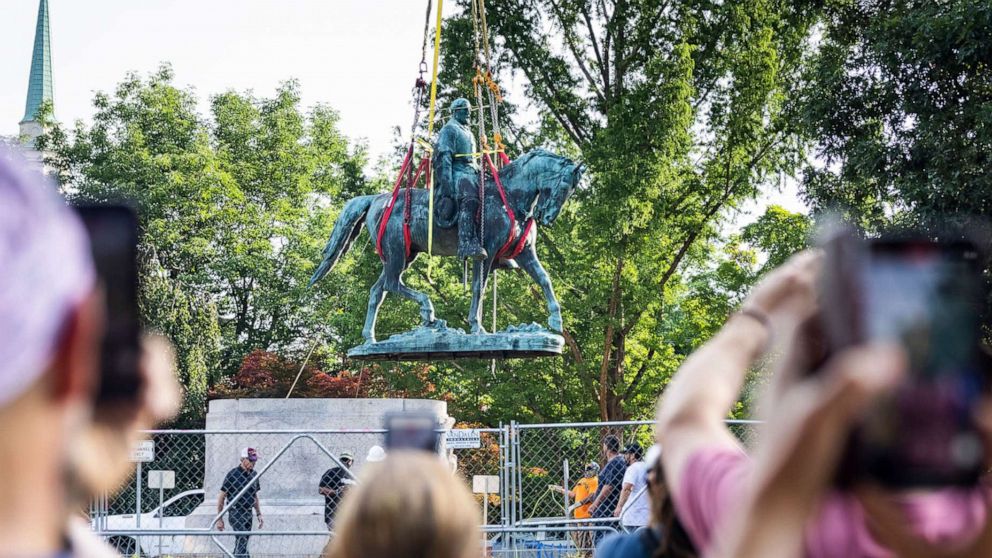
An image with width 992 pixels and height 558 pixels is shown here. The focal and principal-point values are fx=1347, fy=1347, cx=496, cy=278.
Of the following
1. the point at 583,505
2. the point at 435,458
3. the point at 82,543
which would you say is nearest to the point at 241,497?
the point at 583,505

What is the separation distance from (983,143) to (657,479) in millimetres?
15150

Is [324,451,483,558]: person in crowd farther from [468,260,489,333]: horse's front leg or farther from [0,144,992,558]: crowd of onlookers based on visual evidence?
[468,260,489,333]: horse's front leg

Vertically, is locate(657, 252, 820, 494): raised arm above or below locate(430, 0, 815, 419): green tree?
below

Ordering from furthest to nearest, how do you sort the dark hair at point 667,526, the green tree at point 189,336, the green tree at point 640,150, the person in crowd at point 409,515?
the green tree at point 189,336
the green tree at point 640,150
the dark hair at point 667,526
the person in crowd at point 409,515

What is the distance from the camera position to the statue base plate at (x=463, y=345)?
45.3 ft

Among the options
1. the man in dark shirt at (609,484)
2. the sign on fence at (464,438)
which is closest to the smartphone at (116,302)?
the sign on fence at (464,438)

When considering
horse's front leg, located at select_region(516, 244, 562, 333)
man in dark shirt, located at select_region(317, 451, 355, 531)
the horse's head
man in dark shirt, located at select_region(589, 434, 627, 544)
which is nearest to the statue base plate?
horse's front leg, located at select_region(516, 244, 562, 333)

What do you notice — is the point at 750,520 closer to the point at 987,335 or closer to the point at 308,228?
the point at 987,335

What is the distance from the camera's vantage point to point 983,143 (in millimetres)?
16156

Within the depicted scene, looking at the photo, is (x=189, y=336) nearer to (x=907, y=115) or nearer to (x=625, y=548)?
(x=907, y=115)

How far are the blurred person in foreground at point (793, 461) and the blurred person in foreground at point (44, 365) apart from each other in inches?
17.9

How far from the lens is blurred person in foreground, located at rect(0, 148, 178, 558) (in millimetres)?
771

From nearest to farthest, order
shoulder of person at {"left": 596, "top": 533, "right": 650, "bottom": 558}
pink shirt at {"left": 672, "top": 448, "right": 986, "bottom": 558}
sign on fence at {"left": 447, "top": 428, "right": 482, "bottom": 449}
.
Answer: pink shirt at {"left": 672, "top": 448, "right": 986, "bottom": 558}
shoulder of person at {"left": 596, "top": 533, "right": 650, "bottom": 558}
sign on fence at {"left": 447, "top": 428, "right": 482, "bottom": 449}

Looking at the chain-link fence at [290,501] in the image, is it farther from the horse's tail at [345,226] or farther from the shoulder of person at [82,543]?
the shoulder of person at [82,543]
